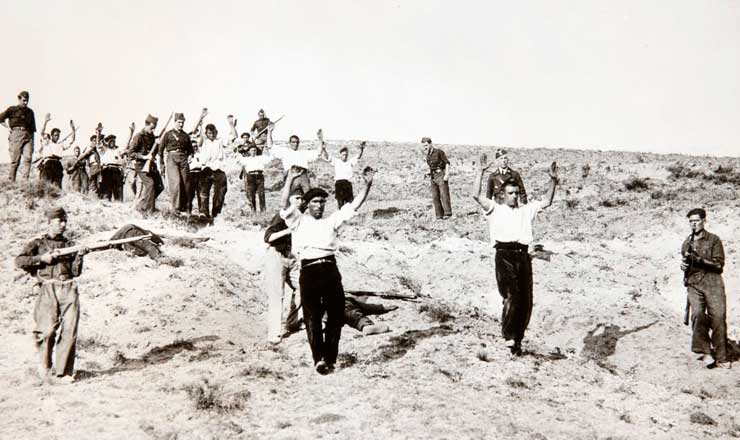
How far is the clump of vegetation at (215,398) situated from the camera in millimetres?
6451

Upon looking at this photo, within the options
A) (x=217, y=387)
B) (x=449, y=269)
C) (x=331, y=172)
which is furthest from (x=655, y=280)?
(x=331, y=172)

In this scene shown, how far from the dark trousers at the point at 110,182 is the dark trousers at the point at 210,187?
375cm

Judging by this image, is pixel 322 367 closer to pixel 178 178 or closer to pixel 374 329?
pixel 374 329

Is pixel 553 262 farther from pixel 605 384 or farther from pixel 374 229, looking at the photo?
pixel 605 384

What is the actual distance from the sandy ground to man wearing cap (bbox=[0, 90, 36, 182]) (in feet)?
3.88

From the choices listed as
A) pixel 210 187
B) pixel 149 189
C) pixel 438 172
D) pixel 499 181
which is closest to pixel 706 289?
pixel 499 181

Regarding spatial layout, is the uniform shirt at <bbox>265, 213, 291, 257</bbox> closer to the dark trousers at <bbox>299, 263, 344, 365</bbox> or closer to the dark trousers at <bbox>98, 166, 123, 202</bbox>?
the dark trousers at <bbox>299, 263, 344, 365</bbox>

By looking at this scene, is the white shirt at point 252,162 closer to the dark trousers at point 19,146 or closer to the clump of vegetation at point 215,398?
the dark trousers at point 19,146

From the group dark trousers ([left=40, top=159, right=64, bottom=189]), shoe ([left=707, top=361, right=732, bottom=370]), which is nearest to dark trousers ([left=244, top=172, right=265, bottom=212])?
dark trousers ([left=40, top=159, right=64, bottom=189])

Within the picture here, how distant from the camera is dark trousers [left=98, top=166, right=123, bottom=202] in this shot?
17547 mm

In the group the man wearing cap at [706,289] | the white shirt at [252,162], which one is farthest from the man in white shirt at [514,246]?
the white shirt at [252,162]

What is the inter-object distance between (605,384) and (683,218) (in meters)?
11.1

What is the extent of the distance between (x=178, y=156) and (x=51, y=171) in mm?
5203

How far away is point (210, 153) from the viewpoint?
14555mm
